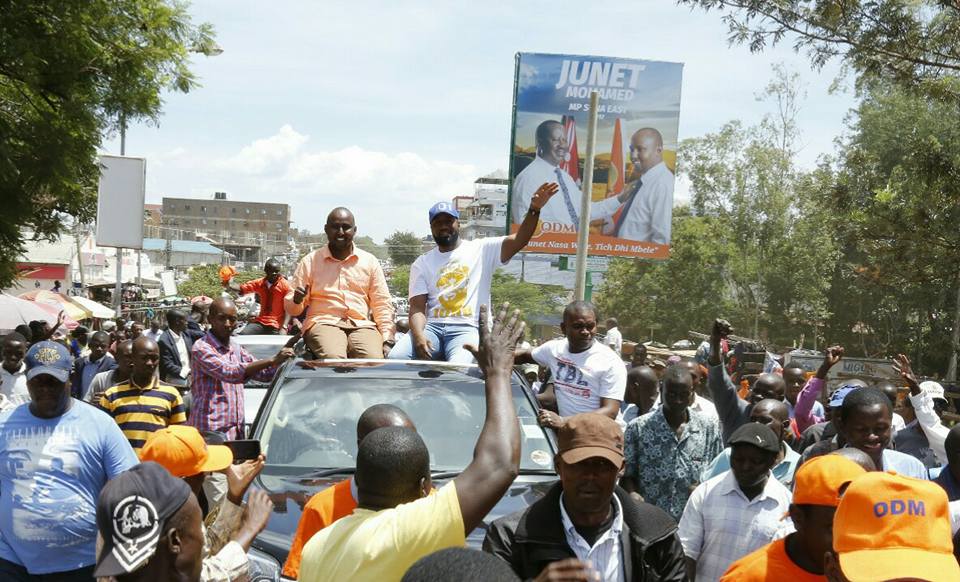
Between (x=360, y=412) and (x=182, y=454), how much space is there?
1975 millimetres

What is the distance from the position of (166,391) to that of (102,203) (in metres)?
10.8

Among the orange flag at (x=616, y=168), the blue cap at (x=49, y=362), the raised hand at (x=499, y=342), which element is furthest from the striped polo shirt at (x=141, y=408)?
the orange flag at (x=616, y=168)

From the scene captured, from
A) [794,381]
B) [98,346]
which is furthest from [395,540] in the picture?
[98,346]

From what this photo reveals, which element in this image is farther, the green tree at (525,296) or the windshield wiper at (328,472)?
the green tree at (525,296)

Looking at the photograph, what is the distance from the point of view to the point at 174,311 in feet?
36.4

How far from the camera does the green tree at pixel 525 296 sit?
46516 millimetres

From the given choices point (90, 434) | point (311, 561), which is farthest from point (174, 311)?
point (311, 561)

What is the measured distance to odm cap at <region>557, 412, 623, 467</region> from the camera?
10.3ft

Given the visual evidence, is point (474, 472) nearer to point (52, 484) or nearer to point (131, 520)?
point (131, 520)

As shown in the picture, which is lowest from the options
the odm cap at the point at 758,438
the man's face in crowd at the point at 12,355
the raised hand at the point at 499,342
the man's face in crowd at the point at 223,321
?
the man's face in crowd at the point at 12,355

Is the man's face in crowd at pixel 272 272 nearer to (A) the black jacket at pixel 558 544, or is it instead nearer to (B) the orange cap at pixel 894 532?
(A) the black jacket at pixel 558 544

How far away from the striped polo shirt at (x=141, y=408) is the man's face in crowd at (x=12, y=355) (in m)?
3.47

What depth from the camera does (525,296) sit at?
47.5 m

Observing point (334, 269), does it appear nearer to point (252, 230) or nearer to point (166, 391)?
point (166, 391)
